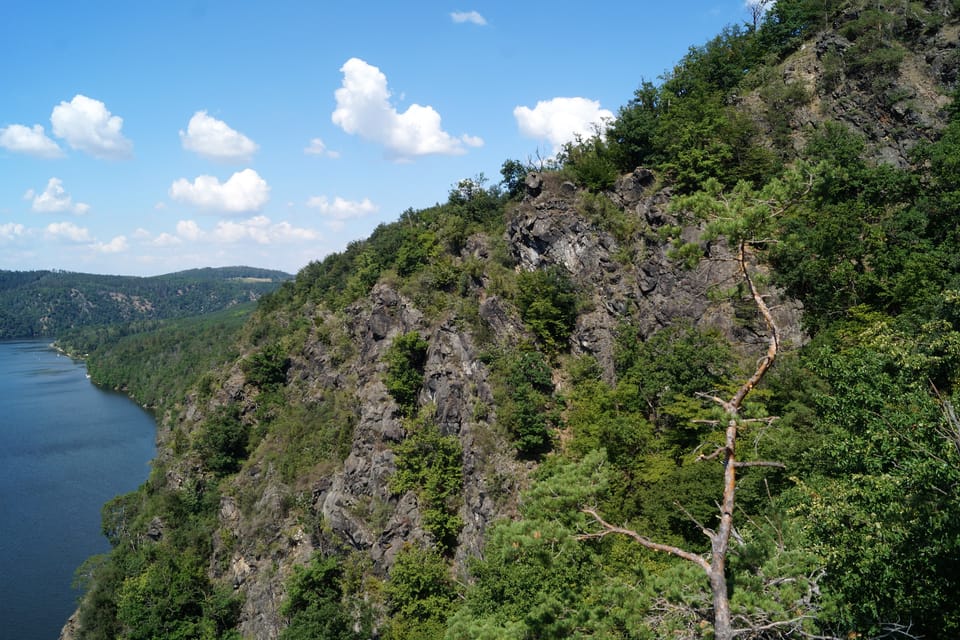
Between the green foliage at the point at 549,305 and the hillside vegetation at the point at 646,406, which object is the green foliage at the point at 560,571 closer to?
the hillside vegetation at the point at 646,406

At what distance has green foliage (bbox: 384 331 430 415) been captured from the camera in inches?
1467

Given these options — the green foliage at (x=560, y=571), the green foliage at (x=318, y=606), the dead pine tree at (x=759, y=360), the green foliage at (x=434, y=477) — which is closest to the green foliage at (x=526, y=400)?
the green foliage at (x=434, y=477)

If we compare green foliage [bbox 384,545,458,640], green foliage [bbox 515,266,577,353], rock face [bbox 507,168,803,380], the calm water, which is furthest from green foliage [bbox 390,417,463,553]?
the calm water

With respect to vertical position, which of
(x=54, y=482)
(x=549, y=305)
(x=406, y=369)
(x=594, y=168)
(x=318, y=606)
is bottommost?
(x=54, y=482)

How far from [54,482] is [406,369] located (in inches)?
2577

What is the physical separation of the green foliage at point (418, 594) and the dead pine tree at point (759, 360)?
21964 millimetres

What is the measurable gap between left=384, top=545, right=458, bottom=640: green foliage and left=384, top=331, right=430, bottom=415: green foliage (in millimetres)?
10574

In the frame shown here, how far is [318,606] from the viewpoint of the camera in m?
32.3

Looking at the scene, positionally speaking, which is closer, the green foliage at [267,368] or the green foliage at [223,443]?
the green foliage at [223,443]

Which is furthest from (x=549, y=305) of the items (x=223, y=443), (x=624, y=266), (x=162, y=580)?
(x=162, y=580)

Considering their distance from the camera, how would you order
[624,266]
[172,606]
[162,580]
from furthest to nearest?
[162,580] → [172,606] → [624,266]

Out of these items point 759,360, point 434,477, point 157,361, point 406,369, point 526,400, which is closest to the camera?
point 759,360

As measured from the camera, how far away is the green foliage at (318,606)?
30.3 meters

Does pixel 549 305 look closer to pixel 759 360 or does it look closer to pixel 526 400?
pixel 526 400
